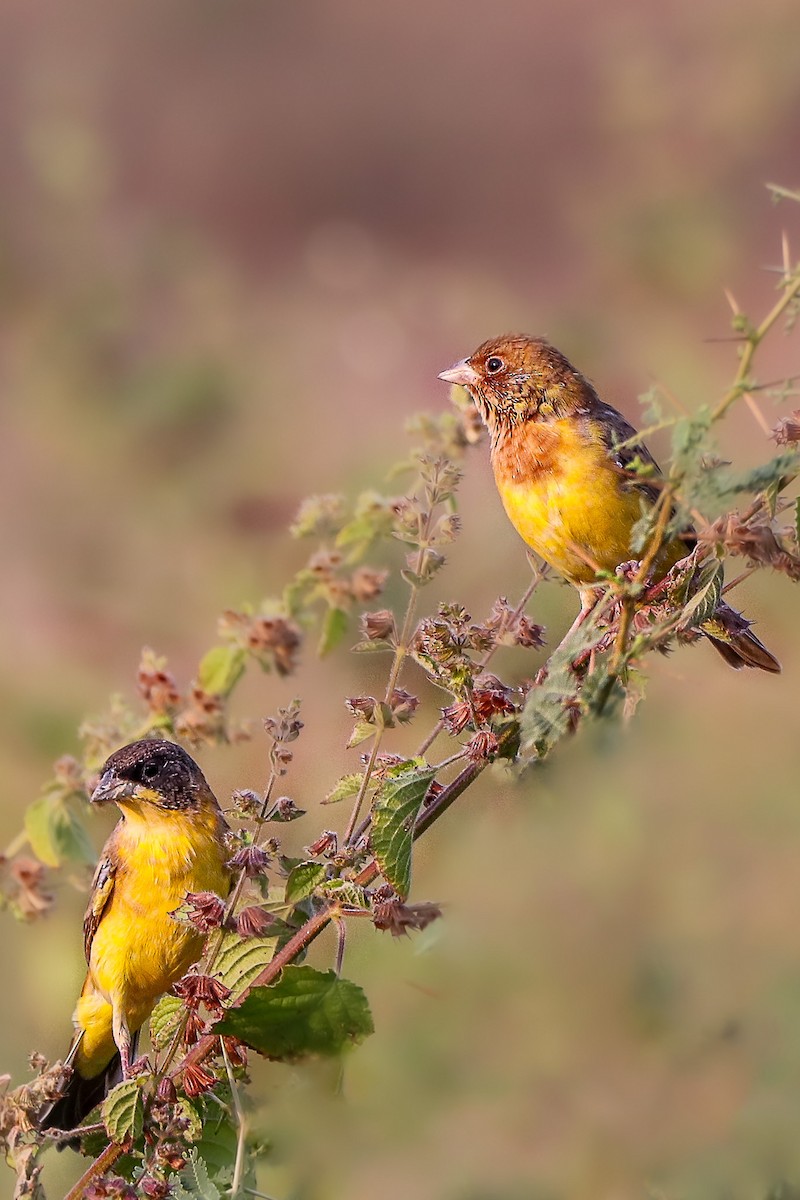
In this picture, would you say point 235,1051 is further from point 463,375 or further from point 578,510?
point 463,375

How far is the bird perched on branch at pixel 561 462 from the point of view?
3.07 meters

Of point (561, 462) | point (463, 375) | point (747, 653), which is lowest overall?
point (747, 653)

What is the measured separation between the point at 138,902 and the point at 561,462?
125 cm

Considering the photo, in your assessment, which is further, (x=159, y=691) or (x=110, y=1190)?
(x=159, y=691)

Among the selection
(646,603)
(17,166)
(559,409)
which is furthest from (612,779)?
(17,166)

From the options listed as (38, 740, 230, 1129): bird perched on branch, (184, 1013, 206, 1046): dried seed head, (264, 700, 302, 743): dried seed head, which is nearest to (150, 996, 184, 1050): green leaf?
(184, 1013, 206, 1046): dried seed head

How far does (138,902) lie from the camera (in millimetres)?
3098

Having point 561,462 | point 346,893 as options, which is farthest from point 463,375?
point 346,893

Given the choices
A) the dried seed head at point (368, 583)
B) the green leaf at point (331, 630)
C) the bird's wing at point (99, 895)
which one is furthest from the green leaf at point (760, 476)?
the bird's wing at point (99, 895)

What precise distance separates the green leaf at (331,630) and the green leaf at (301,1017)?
37.3 inches

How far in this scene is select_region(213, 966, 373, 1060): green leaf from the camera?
1.38 metres

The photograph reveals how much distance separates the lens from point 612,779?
4.90 feet

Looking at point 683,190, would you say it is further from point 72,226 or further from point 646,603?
point 646,603

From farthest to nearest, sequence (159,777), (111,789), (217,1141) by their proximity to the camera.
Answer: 1. (159,777)
2. (111,789)
3. (217,1141)
